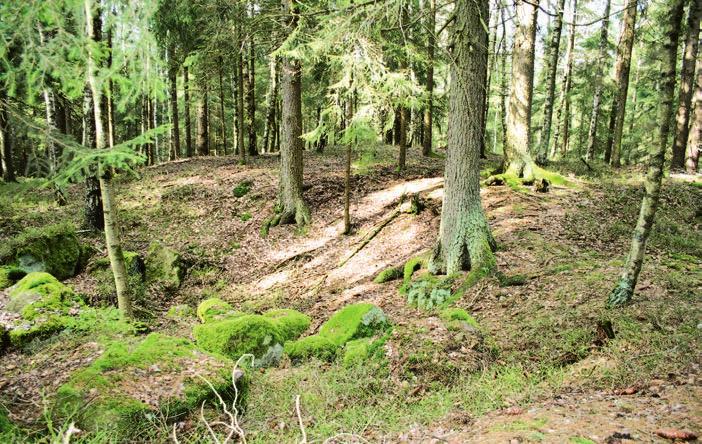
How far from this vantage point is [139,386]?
4.64 meters

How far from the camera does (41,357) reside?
18.9 feet

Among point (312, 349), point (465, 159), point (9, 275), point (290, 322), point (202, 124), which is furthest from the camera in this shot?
point (202, 124)

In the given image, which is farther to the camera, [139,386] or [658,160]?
[658,160]

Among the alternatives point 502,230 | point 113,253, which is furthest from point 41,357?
point 502,230

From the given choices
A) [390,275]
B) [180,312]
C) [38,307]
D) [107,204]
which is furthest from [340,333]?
[38,307]

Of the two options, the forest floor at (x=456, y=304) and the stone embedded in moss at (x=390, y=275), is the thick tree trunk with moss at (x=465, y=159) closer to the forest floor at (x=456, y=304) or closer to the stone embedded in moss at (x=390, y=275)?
the forest floor at (x=456, y=304)

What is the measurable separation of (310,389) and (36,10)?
542cm

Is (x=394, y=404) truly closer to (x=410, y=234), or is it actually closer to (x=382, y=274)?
(x=382, y=274)

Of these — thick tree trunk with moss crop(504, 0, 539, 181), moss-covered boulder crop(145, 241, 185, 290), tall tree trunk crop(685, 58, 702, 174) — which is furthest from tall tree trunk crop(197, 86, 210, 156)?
tall tree trunk crop(685, 58, 702, 174)

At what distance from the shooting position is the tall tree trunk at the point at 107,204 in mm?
5078

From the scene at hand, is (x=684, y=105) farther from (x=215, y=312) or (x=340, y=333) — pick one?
(x=215, y=312)

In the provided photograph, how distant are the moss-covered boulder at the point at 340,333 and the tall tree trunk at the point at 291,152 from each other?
670cm

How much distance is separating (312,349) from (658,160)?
5.73 meters

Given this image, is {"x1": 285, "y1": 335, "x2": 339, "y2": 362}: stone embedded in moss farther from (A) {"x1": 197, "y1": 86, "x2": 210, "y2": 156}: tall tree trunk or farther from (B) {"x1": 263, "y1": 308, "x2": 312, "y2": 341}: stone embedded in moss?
(A) {"x1": 197, "y1": 86, "x2": 210, "y2": 156}: tall tree trunk
